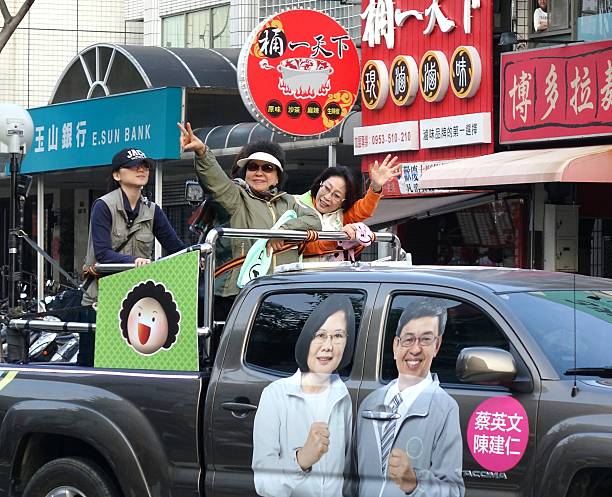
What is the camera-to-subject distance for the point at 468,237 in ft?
58.1

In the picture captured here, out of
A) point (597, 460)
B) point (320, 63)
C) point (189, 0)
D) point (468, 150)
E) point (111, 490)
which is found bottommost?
point (111, 490)

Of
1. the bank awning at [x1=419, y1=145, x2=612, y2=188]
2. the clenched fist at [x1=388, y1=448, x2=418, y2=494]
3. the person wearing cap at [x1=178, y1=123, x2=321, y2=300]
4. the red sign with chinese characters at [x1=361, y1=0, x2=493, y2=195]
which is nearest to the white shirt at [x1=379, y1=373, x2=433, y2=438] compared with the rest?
the clenched fist at [x1=388, y1=448, x2=418, y2=494]

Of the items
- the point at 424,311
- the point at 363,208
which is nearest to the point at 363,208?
the point at 363,208

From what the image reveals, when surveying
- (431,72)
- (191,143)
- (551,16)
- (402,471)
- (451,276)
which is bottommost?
(402,471)

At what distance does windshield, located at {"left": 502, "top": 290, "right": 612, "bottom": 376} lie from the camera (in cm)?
532

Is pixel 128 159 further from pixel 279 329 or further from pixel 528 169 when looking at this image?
pixel 528 169

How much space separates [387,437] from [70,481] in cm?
192

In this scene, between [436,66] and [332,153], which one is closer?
[436,66]

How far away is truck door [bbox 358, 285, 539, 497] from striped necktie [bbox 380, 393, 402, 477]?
100mm

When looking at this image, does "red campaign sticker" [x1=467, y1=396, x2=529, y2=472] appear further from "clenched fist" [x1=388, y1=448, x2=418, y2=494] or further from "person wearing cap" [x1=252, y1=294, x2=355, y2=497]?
"person wearing cap" [x1=252, y1=294, x2=355, y2=497]

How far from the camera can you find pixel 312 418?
5859 mm

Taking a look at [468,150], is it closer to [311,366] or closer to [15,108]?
[15,108]

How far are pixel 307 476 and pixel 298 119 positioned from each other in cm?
1116

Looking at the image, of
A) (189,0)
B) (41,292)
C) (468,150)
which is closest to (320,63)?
(468,150)
